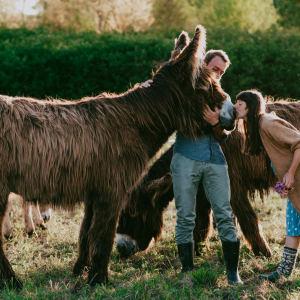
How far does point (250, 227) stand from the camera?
4676 mm

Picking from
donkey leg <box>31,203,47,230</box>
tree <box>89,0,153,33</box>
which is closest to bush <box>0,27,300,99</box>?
donkey leg <box>31,203,47,230</box>

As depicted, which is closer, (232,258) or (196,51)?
(196,51)

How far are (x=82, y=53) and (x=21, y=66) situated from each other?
1854 mm

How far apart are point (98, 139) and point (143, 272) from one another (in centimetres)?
163

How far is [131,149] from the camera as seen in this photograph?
3.75m

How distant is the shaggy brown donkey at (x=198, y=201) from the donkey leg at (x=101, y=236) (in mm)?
1012

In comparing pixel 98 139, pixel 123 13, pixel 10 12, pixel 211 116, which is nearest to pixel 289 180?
pixel 211 116

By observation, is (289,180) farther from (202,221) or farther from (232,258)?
(202,221)

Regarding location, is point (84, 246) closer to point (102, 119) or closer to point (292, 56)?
point (102, 119)

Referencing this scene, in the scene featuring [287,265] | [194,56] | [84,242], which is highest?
[194,56]

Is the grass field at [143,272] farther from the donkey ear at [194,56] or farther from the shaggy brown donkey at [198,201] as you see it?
the donkey ear at [194,56]

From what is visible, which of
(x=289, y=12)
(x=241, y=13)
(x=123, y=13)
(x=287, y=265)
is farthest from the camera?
(x=241, y=13)

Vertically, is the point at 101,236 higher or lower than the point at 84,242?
higher

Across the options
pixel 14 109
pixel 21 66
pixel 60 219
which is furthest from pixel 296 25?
pixel 14 109
